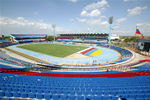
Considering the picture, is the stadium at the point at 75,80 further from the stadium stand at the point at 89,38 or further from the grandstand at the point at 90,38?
the stadium stand at the point at 89,38

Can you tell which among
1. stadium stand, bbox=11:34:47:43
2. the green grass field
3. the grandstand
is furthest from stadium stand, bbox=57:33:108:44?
stadium stand, bbox=11:34:47:43

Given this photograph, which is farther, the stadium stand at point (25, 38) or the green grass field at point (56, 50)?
the stadium stand at point (25, 38)

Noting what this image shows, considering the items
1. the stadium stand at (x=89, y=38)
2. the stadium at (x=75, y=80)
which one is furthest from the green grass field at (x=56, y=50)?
the stadium stand at (x=89, y=38)

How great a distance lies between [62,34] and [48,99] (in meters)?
111

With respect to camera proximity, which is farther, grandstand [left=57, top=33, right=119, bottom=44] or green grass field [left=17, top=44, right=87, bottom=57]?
grandstand [left=57, top=33, right=119, bottom=44]

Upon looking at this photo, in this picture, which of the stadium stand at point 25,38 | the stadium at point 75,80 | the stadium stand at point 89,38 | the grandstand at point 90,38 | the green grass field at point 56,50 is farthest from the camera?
the stadium stand at point 89,38

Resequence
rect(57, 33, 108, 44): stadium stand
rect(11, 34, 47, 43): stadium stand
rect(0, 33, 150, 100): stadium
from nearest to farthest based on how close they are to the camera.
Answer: rect(0, 33, 150, 100): stadium < rect(11, 34, 47, 43): stadium stand < rect(57, 33, 108, 44): stadium stand

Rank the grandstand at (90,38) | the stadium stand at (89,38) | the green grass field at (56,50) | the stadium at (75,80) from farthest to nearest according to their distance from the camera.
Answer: the stadium stand at (89,38)
the grandstand at (90,38)
the green grass field at (56,50)
the stadium at (75,80)

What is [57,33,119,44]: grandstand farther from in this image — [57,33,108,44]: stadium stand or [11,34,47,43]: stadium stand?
[11,34,47,43]: stadium stand

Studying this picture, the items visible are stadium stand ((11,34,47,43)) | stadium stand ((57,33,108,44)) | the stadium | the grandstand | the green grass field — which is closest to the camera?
the stadium

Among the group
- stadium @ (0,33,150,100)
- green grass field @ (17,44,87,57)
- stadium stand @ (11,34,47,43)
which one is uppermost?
stadium stand @ (11,34,47,43)

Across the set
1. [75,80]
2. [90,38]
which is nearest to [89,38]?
[90,38]

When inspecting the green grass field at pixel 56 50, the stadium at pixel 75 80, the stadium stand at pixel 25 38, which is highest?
the stadium stand at pixel 25 38

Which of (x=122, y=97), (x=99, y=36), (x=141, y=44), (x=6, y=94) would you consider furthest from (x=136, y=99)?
(x=99, y=36)
